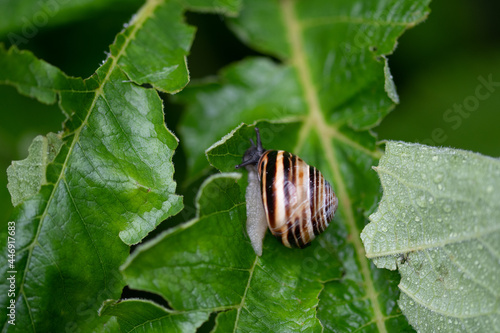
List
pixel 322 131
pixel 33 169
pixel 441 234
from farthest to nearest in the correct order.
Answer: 1. pixel 322 131
2. pixel 33 169
3. pixel 441 234

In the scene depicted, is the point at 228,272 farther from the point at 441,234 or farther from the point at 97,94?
the point at 97,94

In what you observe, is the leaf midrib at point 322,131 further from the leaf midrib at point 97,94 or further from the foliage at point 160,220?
the leaf midrib at point 97,94

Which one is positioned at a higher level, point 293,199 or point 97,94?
point 97,94

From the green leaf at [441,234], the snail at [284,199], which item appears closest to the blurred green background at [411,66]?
the snail at [284,199]

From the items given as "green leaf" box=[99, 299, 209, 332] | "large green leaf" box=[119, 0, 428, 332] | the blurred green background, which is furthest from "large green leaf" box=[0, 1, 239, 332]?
the blurred green background

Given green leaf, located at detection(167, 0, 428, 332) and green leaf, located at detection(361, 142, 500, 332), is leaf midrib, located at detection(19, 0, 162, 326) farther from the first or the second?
green leaf, located at detection(361, 142, 500, 332)

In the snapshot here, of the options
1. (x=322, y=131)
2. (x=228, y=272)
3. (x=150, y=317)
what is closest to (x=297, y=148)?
(x=322, y=131)

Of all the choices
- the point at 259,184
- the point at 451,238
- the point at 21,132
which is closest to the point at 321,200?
the point at 259,184
